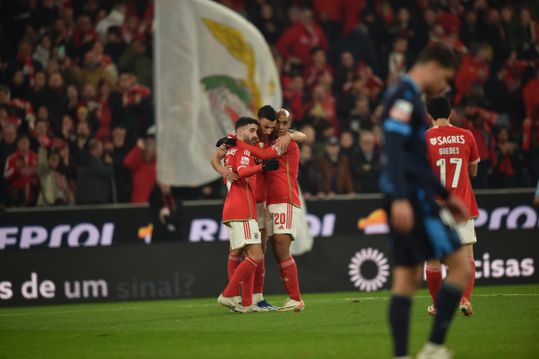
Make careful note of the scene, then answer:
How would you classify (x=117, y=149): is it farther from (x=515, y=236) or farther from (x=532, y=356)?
(x=532, y=356)

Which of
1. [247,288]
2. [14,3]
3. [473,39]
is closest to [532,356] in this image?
[247,288]

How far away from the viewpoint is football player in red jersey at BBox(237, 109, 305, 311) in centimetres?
1252

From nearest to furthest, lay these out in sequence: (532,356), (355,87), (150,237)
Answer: (532,356) → (150,237) → (355,87)

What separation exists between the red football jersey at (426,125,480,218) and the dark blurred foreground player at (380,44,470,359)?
3.37 meters

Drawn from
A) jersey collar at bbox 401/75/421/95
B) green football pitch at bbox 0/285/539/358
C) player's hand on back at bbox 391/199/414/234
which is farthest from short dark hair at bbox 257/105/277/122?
player's hand on back at bbox 391/199/414/234

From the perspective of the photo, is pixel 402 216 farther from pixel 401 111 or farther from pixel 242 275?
pixel 242 275

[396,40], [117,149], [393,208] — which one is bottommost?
[393,208]

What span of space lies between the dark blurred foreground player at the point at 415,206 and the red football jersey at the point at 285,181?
480 cm

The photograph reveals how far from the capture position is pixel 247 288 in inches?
496

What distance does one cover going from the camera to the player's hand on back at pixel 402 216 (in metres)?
7.12

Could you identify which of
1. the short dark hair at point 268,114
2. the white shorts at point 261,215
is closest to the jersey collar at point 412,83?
the short dark hair at point 268,114

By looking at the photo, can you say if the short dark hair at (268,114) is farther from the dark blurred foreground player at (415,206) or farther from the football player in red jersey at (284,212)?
the dark blurred foreground player at (415,206)

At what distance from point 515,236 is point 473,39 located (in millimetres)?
6769

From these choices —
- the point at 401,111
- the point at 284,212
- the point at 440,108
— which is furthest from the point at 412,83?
the point at 284,212
